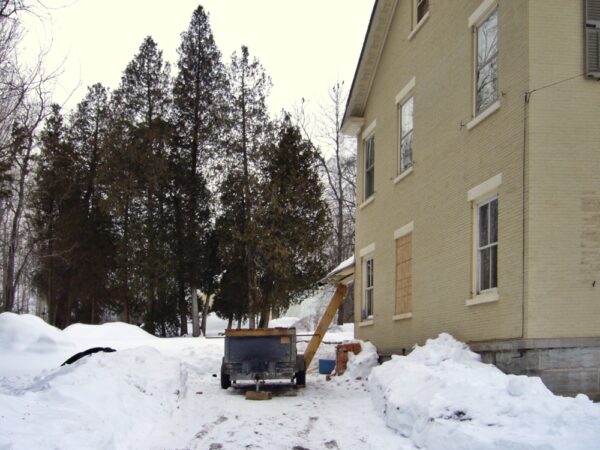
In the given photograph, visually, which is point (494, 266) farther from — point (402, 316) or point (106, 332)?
point (106, 332)

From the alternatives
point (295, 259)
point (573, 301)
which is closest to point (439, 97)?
point (573, 301)

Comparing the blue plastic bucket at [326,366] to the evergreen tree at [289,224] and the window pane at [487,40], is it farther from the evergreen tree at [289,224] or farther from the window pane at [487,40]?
the evergreen tree at [289,224]

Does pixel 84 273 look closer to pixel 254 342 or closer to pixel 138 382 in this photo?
pixel 254 342

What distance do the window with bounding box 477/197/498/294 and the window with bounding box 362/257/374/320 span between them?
290 inches

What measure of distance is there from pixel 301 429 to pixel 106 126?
40.3 meters

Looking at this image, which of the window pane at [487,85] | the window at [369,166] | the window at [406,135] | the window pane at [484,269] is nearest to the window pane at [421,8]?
the window at [406,135]

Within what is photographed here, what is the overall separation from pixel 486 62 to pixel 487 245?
3.42m

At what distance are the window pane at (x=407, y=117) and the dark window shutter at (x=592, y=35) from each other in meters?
6.09

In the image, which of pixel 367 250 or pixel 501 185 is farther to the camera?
pixel 367 250

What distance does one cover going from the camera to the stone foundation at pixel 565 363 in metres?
9.87

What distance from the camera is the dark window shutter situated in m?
10.8

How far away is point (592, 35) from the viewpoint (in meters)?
10.8

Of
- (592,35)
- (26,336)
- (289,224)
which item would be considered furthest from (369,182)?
(289,224)

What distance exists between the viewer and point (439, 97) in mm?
14508
